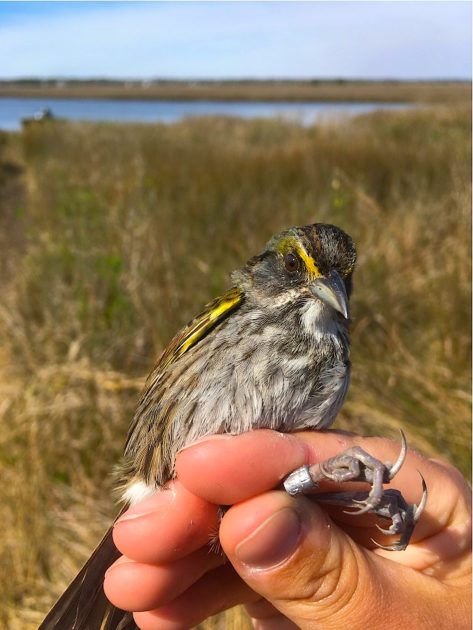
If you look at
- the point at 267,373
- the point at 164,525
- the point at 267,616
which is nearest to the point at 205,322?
the point at 267,373

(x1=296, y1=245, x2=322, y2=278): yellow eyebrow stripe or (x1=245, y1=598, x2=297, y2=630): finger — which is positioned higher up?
(x1=296, y1=245, x2=322, y2=278): yellow eyebrow stripe

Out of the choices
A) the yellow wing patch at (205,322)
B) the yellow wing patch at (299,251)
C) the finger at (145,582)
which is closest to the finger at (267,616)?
the finger at (145,582)

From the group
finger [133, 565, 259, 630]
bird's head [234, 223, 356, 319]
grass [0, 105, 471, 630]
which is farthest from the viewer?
grass [0, 105, 471, 630]

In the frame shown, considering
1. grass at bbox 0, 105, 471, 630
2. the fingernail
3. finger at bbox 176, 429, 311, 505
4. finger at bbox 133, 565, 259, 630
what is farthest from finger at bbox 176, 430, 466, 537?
grass at bbox 0, 105, 471, 630

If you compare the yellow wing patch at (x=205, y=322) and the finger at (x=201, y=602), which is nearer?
the yellow wing patch at (x=205, y=322)

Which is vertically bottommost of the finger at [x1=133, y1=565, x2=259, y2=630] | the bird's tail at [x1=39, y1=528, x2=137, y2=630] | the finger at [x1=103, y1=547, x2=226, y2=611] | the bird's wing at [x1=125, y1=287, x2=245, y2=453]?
the finger at [x1=133, y1=565, x2=259, y2=630]

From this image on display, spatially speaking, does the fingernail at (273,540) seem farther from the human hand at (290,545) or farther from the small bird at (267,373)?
the small bird at (267,373)

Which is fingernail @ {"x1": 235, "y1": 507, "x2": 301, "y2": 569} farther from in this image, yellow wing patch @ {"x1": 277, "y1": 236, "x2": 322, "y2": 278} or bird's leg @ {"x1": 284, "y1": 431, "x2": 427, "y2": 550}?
yellow wing patch @ {"x1": 277, "y1": 236, "x2": 322, "y2": 278}
